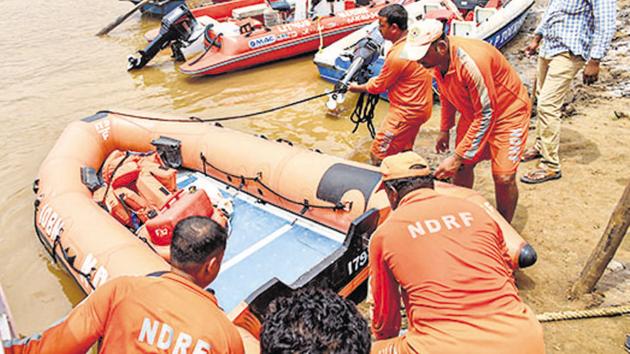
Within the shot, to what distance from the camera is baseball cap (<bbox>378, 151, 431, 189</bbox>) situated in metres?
1.84

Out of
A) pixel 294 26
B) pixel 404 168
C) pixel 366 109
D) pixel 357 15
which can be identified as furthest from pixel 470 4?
pixel 404 168

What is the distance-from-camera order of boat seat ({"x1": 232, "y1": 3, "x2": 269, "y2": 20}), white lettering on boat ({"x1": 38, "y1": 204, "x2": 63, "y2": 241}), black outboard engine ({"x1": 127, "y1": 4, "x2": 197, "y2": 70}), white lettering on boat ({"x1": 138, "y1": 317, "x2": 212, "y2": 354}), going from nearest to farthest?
white lettering on boat ({"x1": 138, "y1": 317, "x2": 212, "y2": 354}) → white lettering on boat ({"x1": 38, "y1": 204, "x2": 63, "y2": 241}) → black outboard engine ({"x1": 127, "y1": 4, "x2": 197, "y2": 70}) → boat seat ({"x1": 232, "y1": 3, "x2": 269, "y2": 20})

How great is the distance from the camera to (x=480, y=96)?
259cm

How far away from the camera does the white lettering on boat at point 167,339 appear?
4.65 ft

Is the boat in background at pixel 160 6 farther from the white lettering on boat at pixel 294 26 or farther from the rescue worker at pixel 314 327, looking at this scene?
the rescue worker at pixel 314 327

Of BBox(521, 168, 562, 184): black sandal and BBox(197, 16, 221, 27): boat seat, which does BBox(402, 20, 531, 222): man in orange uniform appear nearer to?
BBox(521, 168, 562, 184): black sandal

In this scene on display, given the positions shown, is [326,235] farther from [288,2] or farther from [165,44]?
[288,2]

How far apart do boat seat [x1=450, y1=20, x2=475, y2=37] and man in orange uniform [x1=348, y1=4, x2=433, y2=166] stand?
3175mm

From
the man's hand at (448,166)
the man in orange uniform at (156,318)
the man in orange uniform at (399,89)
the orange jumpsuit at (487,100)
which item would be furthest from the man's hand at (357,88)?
the man in orange uniform at (156,318)

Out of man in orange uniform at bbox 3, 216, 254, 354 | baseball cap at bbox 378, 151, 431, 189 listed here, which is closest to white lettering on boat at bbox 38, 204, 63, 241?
man in orange uniform at bbox 3, 216, 254, 354

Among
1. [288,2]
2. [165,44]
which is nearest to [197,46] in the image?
[165,44]

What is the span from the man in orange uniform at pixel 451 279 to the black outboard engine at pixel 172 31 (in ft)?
22.9

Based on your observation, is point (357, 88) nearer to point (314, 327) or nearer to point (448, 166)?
point (448, 166)

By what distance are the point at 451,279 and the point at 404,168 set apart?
0.51m
